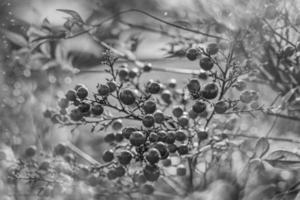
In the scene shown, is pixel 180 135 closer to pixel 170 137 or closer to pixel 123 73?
pixel 170 137

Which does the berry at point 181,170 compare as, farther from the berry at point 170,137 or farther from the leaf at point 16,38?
the leaf at point 16,38

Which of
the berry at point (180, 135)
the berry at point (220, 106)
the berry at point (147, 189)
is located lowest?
the berry at point (147, 189)

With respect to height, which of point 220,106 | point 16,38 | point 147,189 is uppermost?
point 16,38

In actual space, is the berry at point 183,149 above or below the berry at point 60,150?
above

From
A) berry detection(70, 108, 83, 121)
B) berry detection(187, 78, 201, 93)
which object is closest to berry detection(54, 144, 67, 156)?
berry detection(70, 108, 83, 121)

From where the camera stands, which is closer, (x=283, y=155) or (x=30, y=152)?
(x=283, y=155)

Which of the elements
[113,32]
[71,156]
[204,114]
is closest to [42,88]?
[113,32]

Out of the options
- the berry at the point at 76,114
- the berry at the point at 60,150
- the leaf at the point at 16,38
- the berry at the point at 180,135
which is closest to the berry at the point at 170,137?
the berry at the point at 180,135

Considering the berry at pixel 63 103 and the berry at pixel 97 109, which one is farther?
the berry at pixel 63 103

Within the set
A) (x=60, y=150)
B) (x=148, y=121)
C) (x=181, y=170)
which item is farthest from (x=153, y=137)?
(x=60, y=150)

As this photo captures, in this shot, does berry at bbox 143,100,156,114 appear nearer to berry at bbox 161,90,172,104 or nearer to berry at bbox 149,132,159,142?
berry at bbox 149,132,159,142
